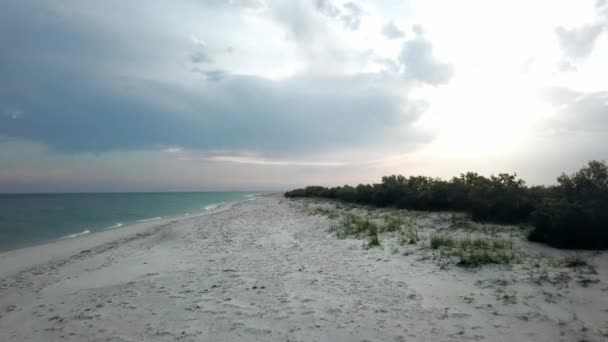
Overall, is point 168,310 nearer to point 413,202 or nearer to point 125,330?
point 125,330

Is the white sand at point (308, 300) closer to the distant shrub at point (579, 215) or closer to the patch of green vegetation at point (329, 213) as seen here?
the distant shrub at point (579, 215)

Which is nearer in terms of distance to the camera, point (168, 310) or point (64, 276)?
point (168, 310)

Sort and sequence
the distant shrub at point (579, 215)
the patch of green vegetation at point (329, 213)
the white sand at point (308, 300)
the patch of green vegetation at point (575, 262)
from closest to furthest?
the white sand at point (308, 300)
the patch of green vegetation at point (575, 262)
the distant shrub at point (579, 215)
the patch of green vegetation at point (329, 213)

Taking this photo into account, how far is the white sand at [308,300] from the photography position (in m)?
4.84

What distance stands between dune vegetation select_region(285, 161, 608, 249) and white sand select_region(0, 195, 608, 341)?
1.20 meters

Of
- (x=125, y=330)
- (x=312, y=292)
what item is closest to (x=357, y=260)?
(x=312, y=292)

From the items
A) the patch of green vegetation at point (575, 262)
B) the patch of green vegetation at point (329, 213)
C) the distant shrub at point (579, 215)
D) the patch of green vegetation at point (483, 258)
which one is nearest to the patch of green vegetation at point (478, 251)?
the patch of green vegetation at point (483, 258)

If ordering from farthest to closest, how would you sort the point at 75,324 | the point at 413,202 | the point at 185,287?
the point at 413,202 < the point at 185,287 < the point at 75,324

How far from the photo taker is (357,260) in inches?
356

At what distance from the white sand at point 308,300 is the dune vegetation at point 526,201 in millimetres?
1196

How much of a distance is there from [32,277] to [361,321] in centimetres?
1137

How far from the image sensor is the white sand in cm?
484

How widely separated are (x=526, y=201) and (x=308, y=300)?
14004 mm

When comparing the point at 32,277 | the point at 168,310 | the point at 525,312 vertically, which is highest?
the point at 525,312
